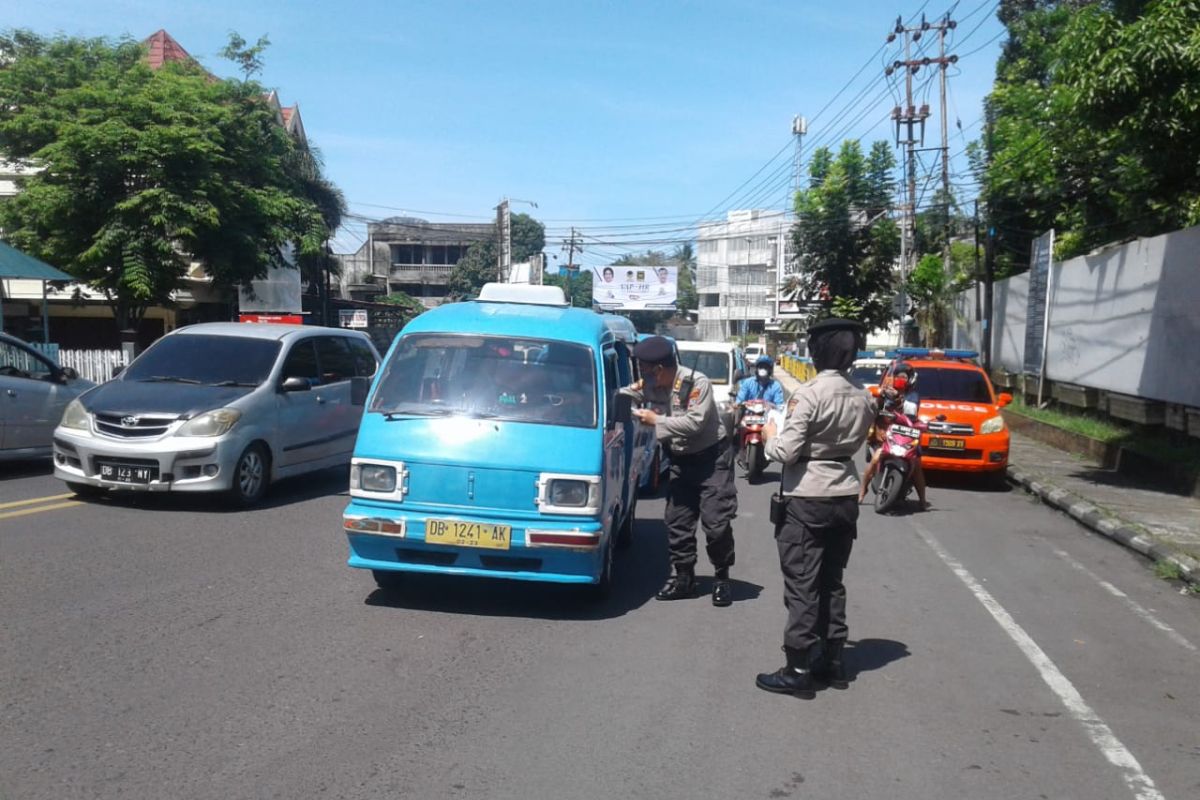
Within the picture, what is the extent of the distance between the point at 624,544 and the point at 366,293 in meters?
45.4

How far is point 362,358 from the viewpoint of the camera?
13.1 meters

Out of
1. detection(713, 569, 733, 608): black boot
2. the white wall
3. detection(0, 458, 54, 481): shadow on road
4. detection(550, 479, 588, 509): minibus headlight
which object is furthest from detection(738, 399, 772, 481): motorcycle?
detection(0, 458, 54, 481): shadow on road

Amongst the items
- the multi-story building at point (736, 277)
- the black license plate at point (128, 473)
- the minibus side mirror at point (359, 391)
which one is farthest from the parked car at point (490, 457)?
the multi-story building at point (736, 277)

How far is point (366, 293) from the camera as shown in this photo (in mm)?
52875

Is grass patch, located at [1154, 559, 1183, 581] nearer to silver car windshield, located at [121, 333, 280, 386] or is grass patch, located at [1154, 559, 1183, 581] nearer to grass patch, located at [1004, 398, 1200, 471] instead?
grass patch, located at [1004, 398, 1200, 471]

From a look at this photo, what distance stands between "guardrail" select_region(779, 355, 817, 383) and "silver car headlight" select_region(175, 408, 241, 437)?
1241 inches

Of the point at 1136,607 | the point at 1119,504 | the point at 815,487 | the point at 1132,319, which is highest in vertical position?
the point at 1132,319

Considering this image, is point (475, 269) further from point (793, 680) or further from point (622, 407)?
point (793, 680)

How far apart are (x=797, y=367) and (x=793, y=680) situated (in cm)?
4290

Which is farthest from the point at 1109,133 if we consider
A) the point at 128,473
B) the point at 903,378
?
the point at 128,473

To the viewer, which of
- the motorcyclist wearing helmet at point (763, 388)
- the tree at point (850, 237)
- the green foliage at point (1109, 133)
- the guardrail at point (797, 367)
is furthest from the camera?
the guardrail at point (797, 367)

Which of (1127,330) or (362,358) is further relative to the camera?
(1127,330)

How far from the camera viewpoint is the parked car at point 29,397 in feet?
39.8

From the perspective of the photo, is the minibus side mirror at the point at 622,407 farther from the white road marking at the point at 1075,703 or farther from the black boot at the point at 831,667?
the white road marking at the point at 1075,703
